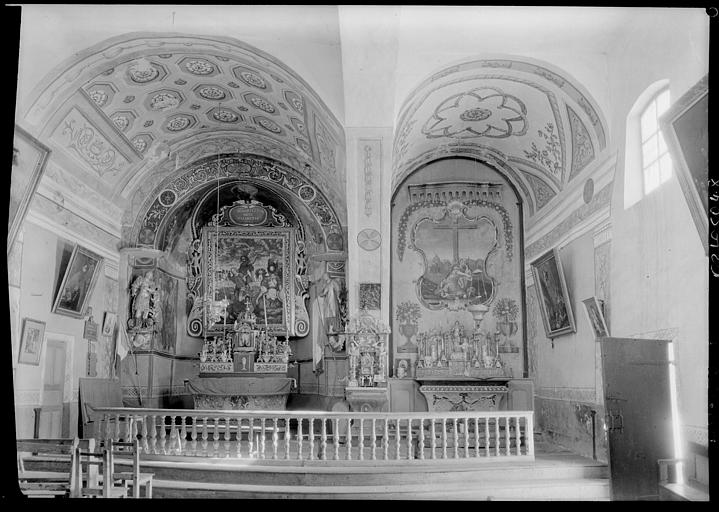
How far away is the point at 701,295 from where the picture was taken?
7070 mm

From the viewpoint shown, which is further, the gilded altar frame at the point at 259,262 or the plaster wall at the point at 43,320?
the gilded altar frame at the point at 259,262

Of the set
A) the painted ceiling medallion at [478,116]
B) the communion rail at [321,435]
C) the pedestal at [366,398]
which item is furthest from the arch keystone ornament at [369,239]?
the communion rail at [321,435]

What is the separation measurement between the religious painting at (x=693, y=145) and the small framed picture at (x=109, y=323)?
9448 millimetres

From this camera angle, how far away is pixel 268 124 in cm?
1269

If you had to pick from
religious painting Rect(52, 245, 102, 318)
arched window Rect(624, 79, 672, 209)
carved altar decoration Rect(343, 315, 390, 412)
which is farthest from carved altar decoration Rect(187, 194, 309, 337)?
arched window Rect(624, 79, 672, 209)

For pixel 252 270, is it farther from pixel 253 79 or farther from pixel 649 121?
pixel 649 121

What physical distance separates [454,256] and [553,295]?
9.87 feet

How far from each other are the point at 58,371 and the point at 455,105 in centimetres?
729

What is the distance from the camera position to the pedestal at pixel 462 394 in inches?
519

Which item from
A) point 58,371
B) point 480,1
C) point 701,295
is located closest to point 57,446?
point 58,371

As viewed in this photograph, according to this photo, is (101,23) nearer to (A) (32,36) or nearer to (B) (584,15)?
(A) (32,36)

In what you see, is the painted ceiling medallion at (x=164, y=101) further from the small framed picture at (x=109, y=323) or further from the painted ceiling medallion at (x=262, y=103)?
the small framed picture at (x=109, y=323)

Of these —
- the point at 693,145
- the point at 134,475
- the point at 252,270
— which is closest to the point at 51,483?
the point at 134,475

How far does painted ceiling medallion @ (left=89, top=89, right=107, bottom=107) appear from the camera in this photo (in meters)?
10.4
